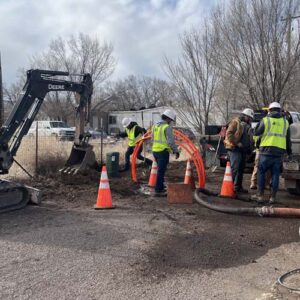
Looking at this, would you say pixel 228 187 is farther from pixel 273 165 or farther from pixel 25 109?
pixel 25 109

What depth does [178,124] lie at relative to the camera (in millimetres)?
22328

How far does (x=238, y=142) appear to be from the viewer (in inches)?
372

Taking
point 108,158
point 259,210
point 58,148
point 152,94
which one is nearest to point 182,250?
point 259,210

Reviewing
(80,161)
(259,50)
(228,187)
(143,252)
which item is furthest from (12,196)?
(259,50)

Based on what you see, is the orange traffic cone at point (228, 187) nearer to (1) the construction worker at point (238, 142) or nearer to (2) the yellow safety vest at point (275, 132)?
(1) the construction worker at point (238, 142)

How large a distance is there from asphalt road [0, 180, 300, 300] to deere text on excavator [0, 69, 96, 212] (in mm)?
398

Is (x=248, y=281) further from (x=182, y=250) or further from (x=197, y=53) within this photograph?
(x=197, y=53)

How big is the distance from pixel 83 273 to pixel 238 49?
14.0 meters

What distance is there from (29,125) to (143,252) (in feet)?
18.6

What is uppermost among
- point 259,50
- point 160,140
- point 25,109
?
point 259,50

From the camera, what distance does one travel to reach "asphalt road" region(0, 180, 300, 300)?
4387mm

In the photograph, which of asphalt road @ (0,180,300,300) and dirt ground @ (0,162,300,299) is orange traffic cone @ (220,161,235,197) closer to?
dirt ground @ (0,162,300,299)

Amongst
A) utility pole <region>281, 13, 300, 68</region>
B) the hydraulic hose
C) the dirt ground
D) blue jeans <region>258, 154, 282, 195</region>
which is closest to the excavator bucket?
the dirt ground

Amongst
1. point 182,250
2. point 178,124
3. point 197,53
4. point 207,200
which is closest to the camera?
point 182,250
